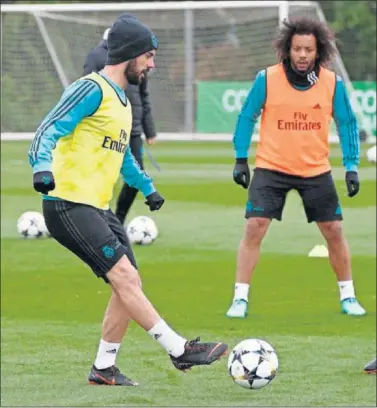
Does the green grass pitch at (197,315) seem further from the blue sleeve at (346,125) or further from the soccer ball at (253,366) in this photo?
the blue sleeve at (346,125)

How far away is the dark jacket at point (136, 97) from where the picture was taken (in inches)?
464

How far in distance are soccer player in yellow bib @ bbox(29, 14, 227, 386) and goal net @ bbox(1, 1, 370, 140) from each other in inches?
793

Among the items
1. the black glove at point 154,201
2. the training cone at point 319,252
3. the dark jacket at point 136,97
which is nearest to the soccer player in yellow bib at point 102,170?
the black glove at point 154,201

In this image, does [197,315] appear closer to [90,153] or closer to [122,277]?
[122,277]

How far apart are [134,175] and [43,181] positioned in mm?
1180

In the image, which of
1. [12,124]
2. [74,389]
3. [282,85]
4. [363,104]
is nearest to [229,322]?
[282,85]

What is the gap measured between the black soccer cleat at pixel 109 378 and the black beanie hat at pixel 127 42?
5.42ft

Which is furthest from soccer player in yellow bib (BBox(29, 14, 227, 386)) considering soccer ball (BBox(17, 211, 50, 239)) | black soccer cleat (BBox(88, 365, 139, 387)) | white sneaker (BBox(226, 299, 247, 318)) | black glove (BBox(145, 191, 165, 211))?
soccer ball (BBox(17, 211, 50, 239))

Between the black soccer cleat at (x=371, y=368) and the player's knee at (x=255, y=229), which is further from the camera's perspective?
the player's knee at (x=255, y=229)

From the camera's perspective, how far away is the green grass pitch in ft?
22.9

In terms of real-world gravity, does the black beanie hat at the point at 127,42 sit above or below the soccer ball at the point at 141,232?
above

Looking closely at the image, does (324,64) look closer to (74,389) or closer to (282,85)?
(282,85)

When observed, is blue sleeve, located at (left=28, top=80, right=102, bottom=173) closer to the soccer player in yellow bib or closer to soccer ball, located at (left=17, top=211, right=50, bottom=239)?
the soccer player in yellow bib

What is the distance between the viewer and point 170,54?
2872 cm
